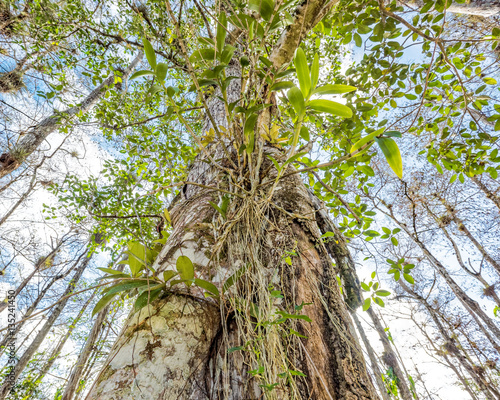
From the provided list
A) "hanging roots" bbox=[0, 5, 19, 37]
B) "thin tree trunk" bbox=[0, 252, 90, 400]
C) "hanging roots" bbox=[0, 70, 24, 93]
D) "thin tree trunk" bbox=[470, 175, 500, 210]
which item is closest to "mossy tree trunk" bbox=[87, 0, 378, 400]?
"thin tree trunk" bbox=[470, 175, 500, 210]

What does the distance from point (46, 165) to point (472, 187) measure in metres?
10.2

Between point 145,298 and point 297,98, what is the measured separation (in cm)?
66

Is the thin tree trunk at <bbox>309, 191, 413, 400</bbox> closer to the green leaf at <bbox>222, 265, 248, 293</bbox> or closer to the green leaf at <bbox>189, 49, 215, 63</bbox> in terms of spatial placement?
the green leaf at <bbox>222, 265, 248, 293</bbox>

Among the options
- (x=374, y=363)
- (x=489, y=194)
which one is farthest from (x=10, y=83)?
(x=489, y=194)

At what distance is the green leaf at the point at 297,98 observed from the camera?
58cm

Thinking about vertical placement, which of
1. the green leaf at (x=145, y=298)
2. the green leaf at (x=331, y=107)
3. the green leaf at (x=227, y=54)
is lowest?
the green leaf at (x=145, y=298)

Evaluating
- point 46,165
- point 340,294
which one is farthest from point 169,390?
point 46,165

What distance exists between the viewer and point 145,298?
0.58 meters

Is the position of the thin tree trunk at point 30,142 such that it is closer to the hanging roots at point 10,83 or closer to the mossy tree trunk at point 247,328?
the hanging roots at point 10,83

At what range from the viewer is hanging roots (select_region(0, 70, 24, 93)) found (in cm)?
529

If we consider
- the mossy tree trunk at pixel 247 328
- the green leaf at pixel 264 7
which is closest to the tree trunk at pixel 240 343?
the mossy tree trunk at pixel 247 328

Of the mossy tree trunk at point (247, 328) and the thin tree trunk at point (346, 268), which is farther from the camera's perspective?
the thin tree trunk at point (346, 268)

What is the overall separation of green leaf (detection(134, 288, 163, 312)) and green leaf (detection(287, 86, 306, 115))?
0.62 m

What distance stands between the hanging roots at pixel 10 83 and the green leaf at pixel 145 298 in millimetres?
7427
